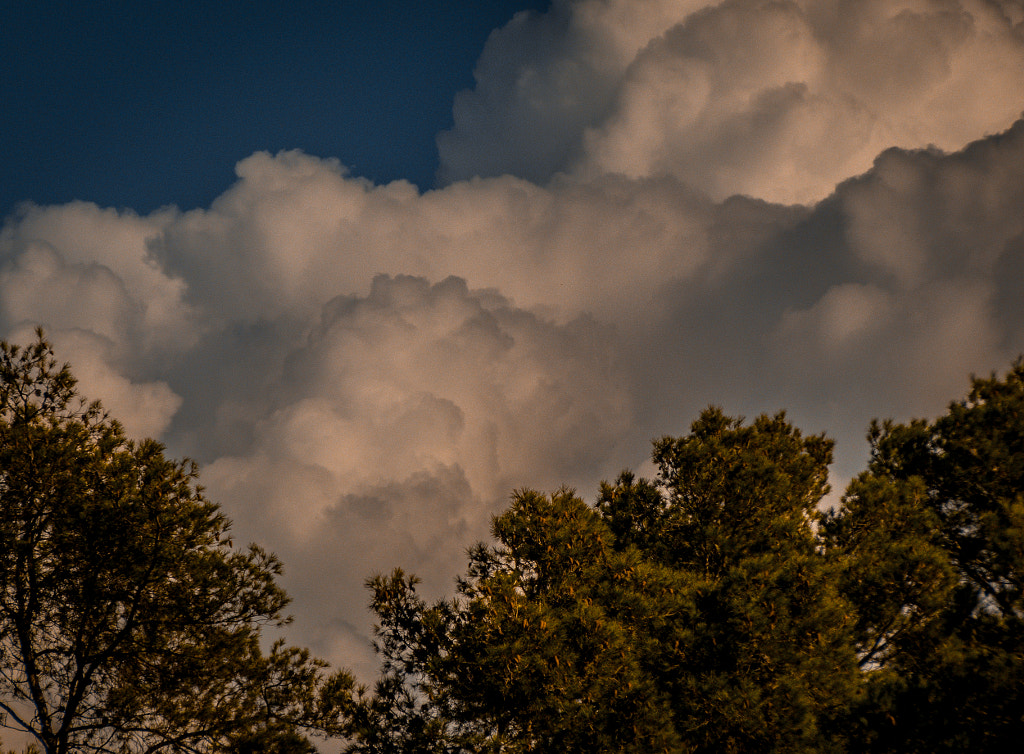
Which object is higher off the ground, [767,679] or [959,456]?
[959,456]

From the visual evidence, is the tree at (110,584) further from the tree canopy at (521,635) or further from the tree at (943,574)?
the tree at (943,574)

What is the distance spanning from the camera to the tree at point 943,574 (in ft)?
56.7

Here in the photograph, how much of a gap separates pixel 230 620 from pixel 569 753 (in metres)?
8.34

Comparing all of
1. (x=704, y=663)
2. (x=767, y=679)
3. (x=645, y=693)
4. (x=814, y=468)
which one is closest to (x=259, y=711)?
(x=645, y=693)

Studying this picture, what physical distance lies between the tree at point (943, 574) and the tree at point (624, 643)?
1422 mm

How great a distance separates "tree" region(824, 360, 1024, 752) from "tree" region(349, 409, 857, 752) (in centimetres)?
142

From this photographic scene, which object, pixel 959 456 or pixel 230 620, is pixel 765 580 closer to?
pixel 959 456

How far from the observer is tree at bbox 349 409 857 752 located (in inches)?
727

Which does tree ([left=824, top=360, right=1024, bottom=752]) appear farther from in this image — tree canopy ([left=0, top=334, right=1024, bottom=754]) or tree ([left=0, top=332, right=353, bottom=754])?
tree ([left=0, top=332, right=353, bottom=754])

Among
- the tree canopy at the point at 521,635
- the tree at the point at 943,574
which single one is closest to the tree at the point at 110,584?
the tree canopy at the point at 521,635

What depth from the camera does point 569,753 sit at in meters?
18.5

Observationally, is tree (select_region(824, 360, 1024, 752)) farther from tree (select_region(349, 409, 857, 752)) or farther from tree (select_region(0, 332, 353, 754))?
tree (select_region(0, 332, 353, 754))

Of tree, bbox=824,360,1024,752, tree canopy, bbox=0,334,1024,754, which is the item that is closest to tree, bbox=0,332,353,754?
tree canopy, bbox=0,334,1024,754

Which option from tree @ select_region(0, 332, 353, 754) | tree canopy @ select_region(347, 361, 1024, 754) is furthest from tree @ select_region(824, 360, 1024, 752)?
tree @ select_region(0, 332, 353, 754)
